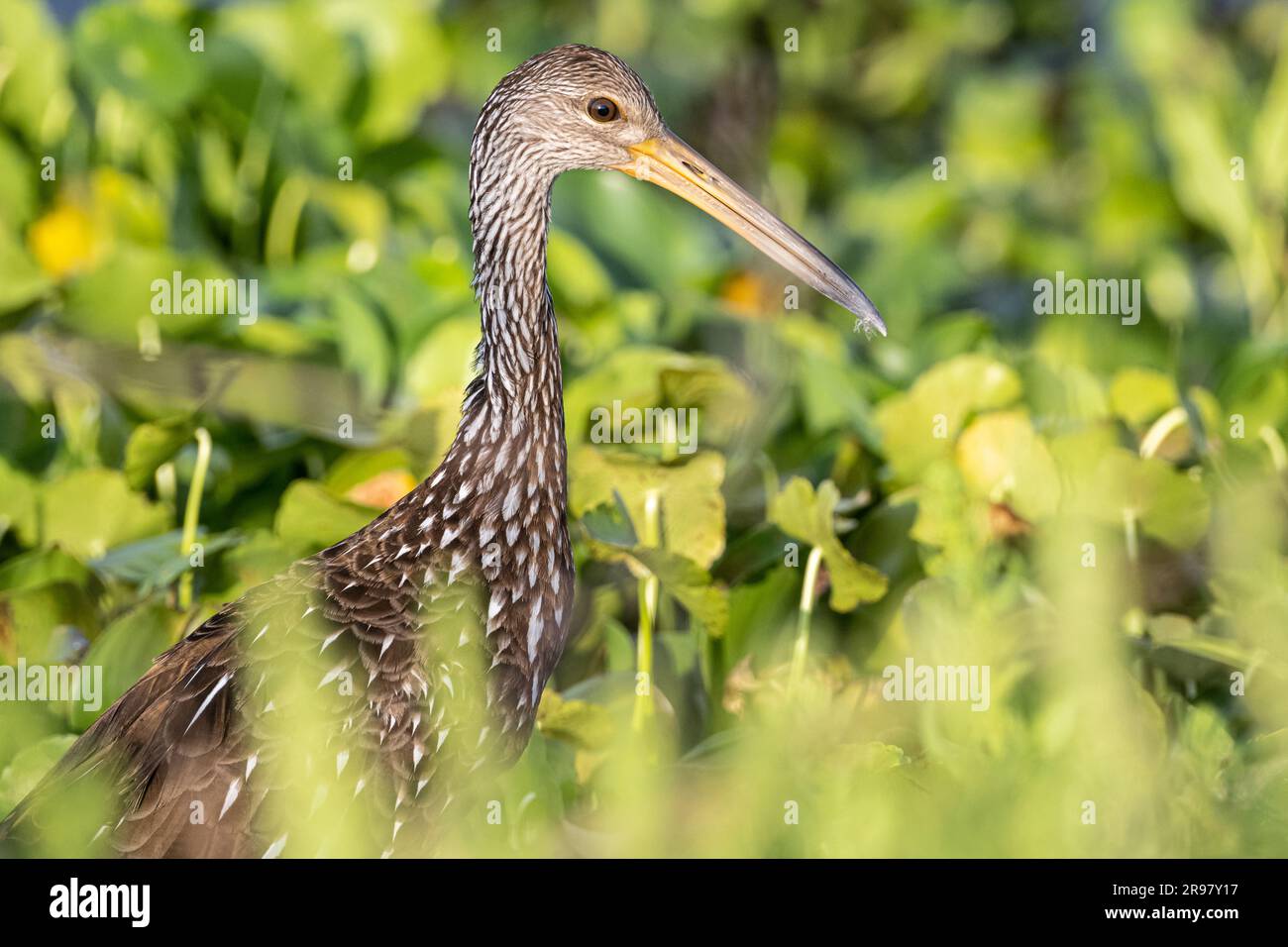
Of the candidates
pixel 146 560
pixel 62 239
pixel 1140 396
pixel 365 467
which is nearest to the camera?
pixel 146 560

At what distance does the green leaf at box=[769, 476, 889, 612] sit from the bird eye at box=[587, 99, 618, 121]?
1.00 metres

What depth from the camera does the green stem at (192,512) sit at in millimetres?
5242

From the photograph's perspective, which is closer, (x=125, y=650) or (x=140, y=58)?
(x=125, y=650)

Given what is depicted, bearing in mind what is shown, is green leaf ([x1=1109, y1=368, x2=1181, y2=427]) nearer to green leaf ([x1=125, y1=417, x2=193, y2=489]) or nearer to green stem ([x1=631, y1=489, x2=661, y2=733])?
green stem ([x1=631, y1=489, x2=661, y2=733])

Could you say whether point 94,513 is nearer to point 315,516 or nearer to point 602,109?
point 315,516

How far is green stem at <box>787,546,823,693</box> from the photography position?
5.03 m

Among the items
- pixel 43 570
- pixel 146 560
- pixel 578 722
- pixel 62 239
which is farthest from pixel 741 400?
pixel 62 239

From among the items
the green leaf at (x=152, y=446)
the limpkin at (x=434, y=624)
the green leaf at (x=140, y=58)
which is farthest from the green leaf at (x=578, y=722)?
the green leaf at (x=140, y=58)

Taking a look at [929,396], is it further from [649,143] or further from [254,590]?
[254,590]

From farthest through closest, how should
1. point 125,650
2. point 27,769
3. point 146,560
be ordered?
point 146,560 → point 125,650 → point 27,769

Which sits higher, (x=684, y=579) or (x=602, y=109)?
(x=602, y=109)

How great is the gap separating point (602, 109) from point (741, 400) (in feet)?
4.53

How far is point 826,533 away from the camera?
495 centimetres

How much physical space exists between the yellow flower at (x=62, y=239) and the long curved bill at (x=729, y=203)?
110 inches
